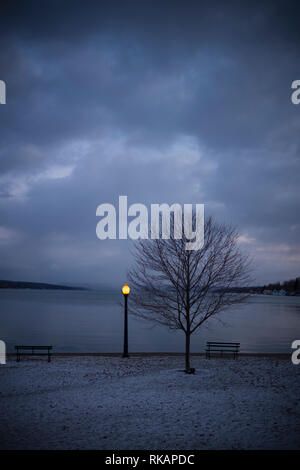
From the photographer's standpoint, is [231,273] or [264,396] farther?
[231,273]

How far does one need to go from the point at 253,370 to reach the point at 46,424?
366 inches

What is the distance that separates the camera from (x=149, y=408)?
27.1 ft

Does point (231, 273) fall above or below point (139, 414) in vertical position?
above

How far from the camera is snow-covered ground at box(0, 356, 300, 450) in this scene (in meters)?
6.37

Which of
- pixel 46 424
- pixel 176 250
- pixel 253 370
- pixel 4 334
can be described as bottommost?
pixel 4 334

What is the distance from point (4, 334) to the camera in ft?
124

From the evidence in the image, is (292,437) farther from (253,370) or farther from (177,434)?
(253,370)

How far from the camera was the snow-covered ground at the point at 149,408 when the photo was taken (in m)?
6.37
